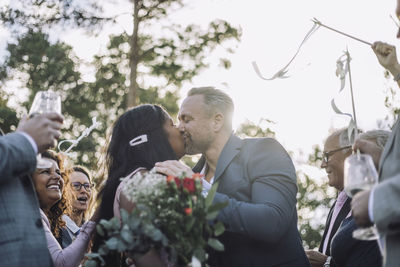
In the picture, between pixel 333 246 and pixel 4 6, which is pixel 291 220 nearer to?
pixel 333 246

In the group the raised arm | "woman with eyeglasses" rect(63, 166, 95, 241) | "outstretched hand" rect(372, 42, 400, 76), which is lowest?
"woman with eyeglasses" rect(63, 166, 95, 241)

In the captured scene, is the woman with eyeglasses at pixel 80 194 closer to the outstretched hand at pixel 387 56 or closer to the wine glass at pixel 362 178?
the outstretched hand at pixel 387 56

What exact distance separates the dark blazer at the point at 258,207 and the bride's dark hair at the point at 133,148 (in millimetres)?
538

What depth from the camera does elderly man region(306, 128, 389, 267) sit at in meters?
4.55

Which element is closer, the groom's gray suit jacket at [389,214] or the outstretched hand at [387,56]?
the groom's gray suit jacket at [389,214]

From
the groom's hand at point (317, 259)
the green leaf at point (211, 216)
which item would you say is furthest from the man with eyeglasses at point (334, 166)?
the green leaf at point (211, 216)

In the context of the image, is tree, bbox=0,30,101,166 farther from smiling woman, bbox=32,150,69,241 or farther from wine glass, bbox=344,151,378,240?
wine glass, bbox=344,151,378,240

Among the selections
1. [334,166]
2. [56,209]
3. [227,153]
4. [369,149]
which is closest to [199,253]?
[227,153]

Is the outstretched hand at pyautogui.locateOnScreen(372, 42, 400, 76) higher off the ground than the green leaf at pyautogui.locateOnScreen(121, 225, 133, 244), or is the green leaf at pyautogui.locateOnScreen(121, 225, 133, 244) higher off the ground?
the outstretched hand at pyautogui.locateOnScreen(372, 42, 400, 76)

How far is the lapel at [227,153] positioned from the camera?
168 inches

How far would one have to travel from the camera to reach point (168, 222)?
3.00 metres

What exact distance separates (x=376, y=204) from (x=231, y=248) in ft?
5.12

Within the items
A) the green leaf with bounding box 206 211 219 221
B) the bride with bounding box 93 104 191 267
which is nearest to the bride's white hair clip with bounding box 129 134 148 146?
the bride with bounding box 93 104 191 267

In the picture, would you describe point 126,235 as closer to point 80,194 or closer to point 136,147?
point 136,147
